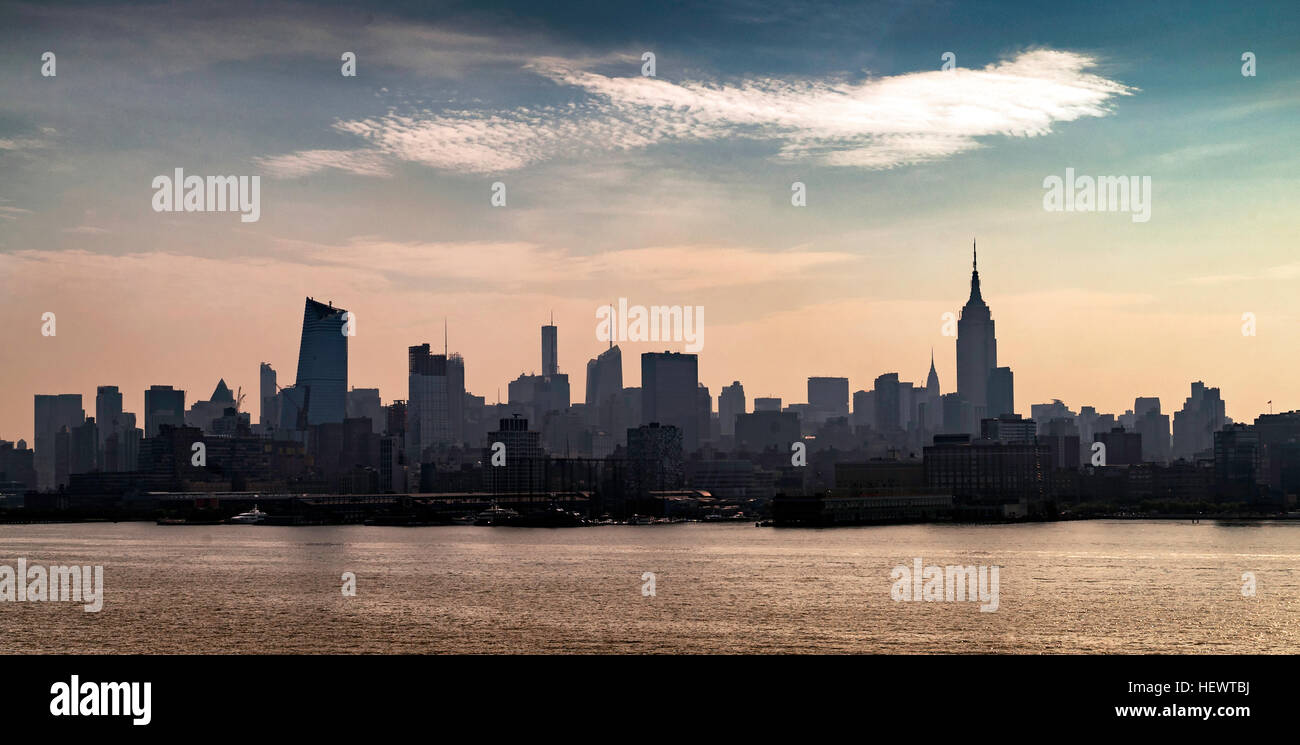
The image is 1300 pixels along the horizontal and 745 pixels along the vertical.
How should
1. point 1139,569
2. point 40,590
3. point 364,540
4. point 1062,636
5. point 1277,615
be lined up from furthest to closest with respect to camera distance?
1. point 364,540
2. point 1139,569
3. point 40,590
4. point 1277,615
5. point 1062,636

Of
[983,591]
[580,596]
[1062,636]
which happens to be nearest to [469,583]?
[580,596]

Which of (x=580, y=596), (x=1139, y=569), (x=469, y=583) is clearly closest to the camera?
(x=580, y=596)
